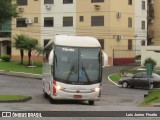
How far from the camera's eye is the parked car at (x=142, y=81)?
42781 mm

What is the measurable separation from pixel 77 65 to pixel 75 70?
0.86 ft

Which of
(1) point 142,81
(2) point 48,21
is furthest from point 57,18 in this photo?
(1) point 142,81

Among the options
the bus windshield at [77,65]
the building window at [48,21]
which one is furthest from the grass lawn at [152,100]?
the building window at [48,21]

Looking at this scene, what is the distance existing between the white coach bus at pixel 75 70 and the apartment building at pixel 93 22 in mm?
42036

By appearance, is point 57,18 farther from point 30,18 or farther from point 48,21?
point 30,18

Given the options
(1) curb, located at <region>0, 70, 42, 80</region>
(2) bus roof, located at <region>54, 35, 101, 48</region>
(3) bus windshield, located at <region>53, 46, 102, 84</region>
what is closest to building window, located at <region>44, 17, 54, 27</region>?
(1) curb, located at <region>0, 70, 42, 80</region>

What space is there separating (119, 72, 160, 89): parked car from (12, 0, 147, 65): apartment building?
2276cm

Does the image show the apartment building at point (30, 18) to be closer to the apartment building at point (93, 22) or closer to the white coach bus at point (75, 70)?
the apartment building at point (93, 22)

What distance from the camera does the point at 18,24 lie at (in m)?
72.4

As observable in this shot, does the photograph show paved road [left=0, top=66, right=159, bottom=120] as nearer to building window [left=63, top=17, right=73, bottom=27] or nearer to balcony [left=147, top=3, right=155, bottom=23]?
building window [left=63, top=17, right=73, bottom=27]

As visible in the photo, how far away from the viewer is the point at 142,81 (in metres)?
43.6

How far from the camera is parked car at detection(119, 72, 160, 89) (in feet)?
140

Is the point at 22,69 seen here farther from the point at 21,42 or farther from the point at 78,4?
the point at 78,4

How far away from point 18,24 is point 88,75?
4902cm
